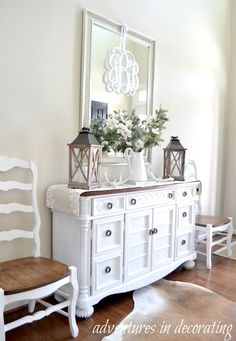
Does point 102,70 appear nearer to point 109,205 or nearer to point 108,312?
point 109,205

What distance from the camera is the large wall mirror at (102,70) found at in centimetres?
245

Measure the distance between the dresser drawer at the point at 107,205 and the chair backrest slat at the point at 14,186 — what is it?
1.52 ft

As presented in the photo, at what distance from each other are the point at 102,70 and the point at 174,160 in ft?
3.65

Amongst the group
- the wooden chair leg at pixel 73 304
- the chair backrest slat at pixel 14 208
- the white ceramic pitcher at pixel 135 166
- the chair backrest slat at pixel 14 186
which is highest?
the white ceramic pitcher at pixel 135 166

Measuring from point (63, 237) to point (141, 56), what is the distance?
74.9 inches

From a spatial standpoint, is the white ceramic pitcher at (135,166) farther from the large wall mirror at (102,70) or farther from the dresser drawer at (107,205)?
the dresser drawer at (107,205)

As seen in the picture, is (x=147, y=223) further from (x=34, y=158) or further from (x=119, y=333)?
(x=34, y=158)

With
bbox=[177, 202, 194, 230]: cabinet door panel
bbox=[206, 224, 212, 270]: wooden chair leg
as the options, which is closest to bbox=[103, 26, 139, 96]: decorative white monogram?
bbox=[177, 202, 194, 230]: cabinet door panel

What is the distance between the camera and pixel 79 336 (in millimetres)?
1812

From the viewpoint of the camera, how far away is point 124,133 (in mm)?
2422

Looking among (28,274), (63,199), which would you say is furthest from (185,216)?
(28,274)

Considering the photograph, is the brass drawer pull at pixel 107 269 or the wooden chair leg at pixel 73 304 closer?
the wooden chair leg at pixel 73 304

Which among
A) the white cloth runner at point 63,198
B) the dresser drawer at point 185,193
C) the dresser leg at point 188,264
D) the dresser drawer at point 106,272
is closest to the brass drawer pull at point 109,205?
the white cloth runner at point 63,198

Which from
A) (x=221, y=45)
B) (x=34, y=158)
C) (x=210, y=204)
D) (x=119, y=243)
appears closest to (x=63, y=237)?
(x=119, y=243)
